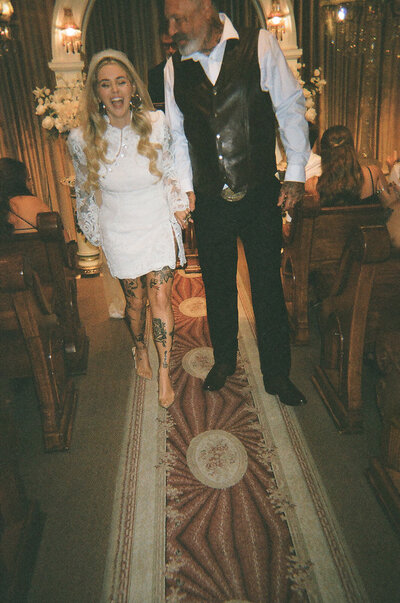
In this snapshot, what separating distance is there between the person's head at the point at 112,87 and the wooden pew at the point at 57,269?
0.72 metres

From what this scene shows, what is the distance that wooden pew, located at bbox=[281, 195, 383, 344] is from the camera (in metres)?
2.70

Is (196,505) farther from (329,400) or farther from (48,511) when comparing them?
(329,400)

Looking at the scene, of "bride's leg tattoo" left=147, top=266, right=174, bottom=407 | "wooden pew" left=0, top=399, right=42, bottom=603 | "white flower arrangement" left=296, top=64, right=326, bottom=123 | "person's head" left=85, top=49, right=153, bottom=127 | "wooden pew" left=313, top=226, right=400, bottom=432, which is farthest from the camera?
"white flower arrangement" left=296, top=64, right=326, bottom=123

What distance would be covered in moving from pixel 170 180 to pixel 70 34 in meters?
3.38

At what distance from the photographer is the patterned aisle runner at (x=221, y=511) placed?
1514 millimetres

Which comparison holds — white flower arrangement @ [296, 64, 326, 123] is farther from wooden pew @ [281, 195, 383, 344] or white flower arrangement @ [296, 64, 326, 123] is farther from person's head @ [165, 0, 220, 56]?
person's head @ [165, 0, 220, 56]

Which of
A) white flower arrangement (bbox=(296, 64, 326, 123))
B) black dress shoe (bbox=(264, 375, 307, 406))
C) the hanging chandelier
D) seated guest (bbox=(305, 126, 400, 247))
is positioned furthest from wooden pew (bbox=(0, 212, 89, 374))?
white flower arrangement (bbox=(296, 64, 326, 123))

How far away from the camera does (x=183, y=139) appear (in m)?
2.13

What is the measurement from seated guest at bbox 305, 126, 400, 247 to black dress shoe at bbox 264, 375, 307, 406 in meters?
1.29

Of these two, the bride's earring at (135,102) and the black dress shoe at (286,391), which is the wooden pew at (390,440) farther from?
the bride's earring at (135,102)

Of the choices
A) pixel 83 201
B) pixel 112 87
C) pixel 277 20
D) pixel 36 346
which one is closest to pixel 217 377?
pixel 36 346

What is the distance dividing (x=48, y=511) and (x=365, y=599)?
1306 mm

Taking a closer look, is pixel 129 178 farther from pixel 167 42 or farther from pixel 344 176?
pixel 167 42

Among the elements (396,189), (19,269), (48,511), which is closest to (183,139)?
(19,269)
